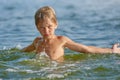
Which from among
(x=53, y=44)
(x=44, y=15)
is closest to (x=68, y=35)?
(x=53, y=44)

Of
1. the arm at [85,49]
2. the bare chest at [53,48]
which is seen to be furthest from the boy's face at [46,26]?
the arm at [85,49]

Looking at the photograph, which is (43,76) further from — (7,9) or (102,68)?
(7,9)

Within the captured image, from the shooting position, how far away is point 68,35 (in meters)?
12.9

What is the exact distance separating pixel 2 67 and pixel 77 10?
39.9ft

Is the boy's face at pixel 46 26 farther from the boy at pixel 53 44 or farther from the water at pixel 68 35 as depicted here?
the water at pixel 68 35

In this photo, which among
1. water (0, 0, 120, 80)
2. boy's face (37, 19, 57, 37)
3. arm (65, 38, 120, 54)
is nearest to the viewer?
water (0, 0, 120, 80)

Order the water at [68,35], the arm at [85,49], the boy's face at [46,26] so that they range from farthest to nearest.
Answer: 1. the arm at [85,49]
2. the boy's face at [46,26]
3. the water at [68,35]

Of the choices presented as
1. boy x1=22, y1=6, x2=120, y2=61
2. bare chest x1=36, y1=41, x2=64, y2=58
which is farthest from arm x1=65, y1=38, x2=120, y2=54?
bare chest x1=36, y1=41, x2=64, y2=58

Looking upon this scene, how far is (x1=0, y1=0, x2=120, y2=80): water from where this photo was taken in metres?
7.29

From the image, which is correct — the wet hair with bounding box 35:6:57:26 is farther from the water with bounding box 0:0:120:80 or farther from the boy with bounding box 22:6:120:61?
the water with bounding box 0:0:120:80

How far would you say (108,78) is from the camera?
22.9 ft

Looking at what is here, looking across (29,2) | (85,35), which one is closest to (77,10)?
(29,2)

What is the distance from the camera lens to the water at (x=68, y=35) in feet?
23.9

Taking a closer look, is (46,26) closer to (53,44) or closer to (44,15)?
(44,15)
